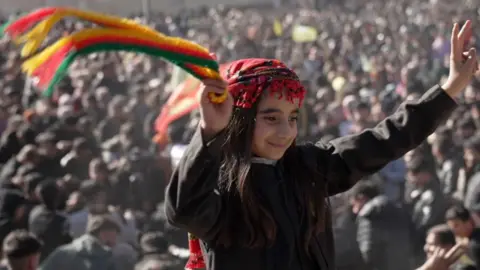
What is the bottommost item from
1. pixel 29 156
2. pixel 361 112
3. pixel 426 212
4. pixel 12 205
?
pixel 426 212

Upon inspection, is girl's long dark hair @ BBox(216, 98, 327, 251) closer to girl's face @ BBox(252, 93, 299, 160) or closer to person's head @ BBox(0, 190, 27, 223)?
girl's face @ BBox(252, 93, 299, 160)

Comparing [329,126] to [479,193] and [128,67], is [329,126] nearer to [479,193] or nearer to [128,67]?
[479,193]

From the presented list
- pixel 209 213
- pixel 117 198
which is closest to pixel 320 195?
pixel 209 213

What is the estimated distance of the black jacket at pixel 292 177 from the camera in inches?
94.0

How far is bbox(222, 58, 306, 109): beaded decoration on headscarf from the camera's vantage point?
2.65m

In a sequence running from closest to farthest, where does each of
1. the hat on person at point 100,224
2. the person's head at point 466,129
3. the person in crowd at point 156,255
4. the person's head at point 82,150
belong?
the person in crowd at point 156,255, the hat on person at point 100,224, the person's head at point 82,150, the person's head at point 466,129

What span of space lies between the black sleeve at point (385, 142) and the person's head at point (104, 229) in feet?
10.7

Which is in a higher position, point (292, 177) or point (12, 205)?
point (12, 205)

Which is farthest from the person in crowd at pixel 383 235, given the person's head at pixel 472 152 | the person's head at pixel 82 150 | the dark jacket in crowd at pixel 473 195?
the person's head at pixel 82 150

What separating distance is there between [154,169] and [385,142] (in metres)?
5.92

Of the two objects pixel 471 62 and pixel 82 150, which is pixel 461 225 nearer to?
pixel 471 62

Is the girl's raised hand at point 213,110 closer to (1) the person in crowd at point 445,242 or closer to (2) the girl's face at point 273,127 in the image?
(2) the girl's face at point 273,127

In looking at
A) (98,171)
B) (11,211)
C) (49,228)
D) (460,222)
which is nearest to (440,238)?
(460,222)

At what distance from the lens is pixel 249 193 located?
2.60 metres
